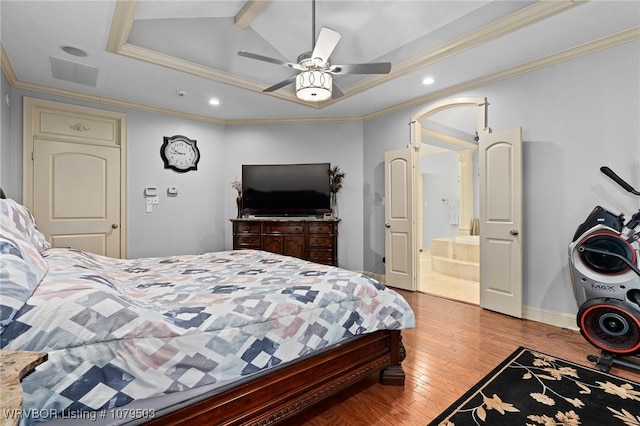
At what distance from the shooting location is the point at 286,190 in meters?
4.86

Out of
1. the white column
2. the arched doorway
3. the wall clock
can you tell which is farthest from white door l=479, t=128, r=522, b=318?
the wall clock

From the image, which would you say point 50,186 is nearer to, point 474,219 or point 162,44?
point 162,44

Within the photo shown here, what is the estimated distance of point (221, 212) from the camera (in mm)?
5117

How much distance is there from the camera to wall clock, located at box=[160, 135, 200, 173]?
14.9 feet

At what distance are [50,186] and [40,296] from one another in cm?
363

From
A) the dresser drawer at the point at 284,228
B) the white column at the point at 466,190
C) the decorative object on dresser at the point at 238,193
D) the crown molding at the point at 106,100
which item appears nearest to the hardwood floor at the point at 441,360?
the dresser drawer at the point at 284,228

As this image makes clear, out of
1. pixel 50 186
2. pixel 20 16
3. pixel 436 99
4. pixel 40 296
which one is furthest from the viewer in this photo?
pixel 436 99

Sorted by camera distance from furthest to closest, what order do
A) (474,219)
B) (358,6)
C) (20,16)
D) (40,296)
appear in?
A: (474,219), (358,6), (20,16), (40,296)

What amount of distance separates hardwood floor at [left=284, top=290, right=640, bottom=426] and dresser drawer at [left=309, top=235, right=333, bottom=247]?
156cm

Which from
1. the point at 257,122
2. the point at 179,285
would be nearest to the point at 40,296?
the point at 179,285

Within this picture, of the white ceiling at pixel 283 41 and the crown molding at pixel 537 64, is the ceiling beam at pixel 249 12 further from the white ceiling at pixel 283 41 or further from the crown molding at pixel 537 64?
the crown molding at pixel 537 64

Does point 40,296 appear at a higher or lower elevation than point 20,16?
lower

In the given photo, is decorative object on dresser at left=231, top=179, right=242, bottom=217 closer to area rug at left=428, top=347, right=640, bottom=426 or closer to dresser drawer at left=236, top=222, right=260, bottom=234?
dresser drawer at left=236, top=222, right=260, bottom=234

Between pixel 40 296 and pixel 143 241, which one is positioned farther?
pixel 143 241
